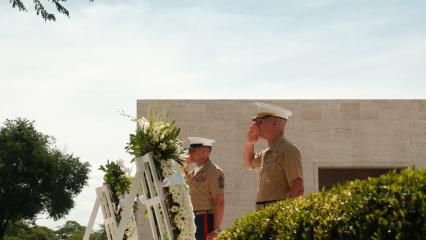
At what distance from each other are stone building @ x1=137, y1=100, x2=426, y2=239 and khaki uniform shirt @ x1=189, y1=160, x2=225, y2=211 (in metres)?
13.0

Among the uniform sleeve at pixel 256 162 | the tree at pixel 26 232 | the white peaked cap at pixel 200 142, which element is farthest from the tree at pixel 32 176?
the uniform sleeve at pixel 256 162

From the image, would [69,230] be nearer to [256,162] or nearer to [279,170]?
[256,162]

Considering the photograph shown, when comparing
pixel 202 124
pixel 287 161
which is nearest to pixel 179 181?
pixel 287 161

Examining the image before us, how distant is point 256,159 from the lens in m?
9.16

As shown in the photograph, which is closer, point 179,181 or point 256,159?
point 179,181

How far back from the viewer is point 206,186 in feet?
35.4

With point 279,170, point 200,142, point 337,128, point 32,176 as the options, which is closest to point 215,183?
point 200,142

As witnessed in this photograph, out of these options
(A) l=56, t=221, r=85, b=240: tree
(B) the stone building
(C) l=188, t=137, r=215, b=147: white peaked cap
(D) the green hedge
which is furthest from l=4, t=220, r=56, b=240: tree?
(D) the green hedge

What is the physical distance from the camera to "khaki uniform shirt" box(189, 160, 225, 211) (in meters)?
10.7

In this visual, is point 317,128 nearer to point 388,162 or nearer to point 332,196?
point 388,162

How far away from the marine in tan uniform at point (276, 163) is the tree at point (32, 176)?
3348 centimetres

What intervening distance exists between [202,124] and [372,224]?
20062 millimetres

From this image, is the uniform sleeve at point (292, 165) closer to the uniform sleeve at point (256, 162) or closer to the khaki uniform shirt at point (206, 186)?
the uniform sleeve at point (256, 162)

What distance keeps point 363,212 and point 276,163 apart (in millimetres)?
4341
